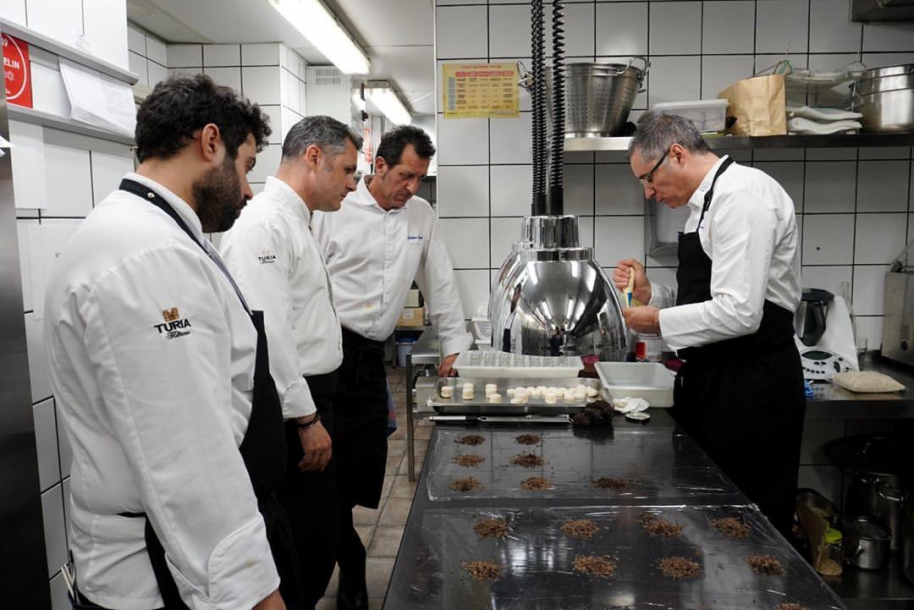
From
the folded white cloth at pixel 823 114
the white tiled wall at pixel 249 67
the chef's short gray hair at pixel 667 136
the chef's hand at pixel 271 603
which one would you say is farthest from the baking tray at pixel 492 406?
the white tiled wall at pixel 249 67

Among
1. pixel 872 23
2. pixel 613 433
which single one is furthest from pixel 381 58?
pixel 613 433

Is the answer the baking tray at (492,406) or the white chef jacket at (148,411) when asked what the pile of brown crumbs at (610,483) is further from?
the white chef jacket at (148,411)

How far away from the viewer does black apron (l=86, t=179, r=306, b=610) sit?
118cm

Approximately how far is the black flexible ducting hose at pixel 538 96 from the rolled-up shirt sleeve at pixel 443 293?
59.7 inches

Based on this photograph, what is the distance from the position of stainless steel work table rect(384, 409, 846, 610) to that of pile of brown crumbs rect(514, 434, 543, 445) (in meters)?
0.03

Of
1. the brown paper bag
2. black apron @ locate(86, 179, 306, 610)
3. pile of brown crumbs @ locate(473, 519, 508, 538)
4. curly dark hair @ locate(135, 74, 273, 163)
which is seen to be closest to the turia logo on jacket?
black apron @ locate(86, 179, 306, 610)

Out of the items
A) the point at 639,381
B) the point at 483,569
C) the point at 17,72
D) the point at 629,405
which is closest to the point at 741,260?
the point at 629,405

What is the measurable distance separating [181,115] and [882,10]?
2880 mm

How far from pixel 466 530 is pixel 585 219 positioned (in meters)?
1.94

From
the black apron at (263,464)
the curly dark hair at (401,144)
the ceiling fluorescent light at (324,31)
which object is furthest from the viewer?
the ceiling fluorescent light at (324,31)

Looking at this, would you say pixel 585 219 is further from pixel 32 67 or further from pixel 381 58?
pixel 381 58

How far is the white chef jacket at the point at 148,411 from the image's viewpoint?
3.53 feet

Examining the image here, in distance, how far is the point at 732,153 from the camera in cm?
307

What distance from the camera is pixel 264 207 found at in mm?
2092
